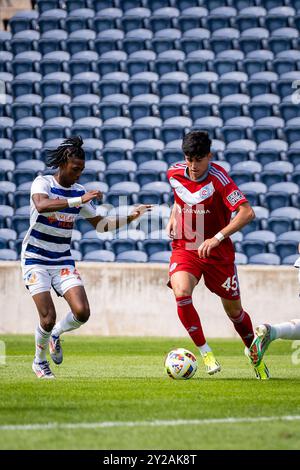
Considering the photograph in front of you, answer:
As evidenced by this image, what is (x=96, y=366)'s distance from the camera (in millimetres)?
10633

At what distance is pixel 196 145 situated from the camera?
28.1 feet

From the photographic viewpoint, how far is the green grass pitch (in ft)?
16.1

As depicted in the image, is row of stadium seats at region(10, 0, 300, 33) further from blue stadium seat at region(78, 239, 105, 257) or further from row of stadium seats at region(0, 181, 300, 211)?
blue stadium seat at region(78, 239, 105, 257)

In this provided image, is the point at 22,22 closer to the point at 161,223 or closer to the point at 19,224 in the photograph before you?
the point at 19,224

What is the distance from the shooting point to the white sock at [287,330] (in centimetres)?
885

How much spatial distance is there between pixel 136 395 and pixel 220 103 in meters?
14.2

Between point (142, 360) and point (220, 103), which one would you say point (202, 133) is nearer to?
point (142, 360)

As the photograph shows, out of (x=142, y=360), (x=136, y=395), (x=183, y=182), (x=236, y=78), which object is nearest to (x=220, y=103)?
(x=236, y=78)

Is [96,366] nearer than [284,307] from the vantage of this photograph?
Yes

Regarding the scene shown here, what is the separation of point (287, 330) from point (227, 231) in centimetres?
117

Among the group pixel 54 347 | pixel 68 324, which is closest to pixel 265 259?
pixel 54 347

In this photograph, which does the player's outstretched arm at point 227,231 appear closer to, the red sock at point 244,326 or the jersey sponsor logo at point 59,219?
the red sock at point 244,326

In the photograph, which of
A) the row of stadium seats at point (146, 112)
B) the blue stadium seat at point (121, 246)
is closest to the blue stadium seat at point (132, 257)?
the blue stadium seat at point (121, 246)

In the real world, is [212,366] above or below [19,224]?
below
